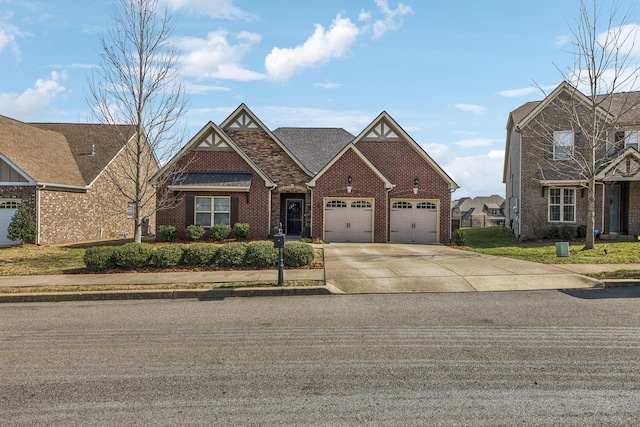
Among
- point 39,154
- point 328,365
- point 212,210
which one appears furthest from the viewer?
point 39,154

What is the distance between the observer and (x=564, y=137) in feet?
76.5

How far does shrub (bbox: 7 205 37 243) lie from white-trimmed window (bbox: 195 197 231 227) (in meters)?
8.35

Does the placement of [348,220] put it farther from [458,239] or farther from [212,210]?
[212,210]

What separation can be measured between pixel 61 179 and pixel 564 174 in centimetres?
2827

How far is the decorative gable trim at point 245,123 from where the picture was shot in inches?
967

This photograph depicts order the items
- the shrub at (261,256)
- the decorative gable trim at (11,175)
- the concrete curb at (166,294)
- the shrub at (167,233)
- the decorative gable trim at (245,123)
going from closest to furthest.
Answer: the concrete curb at (166,294) < the shrub at (261,256) < the shrub at (167,233) < the decorative gable trim at (11,175) < the decorative gable trim at (245,123)

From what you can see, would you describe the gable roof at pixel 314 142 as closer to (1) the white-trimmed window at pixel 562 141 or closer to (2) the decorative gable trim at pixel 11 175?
(1) the white-trimmed window at pixel 562 141

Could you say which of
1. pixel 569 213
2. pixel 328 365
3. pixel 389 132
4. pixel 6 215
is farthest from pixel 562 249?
pixel 6 215

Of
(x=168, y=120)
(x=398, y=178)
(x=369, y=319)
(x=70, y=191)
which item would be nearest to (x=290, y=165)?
(x=398, y=178)

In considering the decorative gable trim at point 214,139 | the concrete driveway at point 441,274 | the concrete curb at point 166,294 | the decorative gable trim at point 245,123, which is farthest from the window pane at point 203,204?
the concrete curb at point 166,294

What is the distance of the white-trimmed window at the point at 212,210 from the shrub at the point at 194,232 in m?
0.79

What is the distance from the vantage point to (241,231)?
21.3 metres

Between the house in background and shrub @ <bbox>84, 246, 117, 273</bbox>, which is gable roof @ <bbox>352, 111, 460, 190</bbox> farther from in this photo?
the house in background

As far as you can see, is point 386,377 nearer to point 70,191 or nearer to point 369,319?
point 369,319
